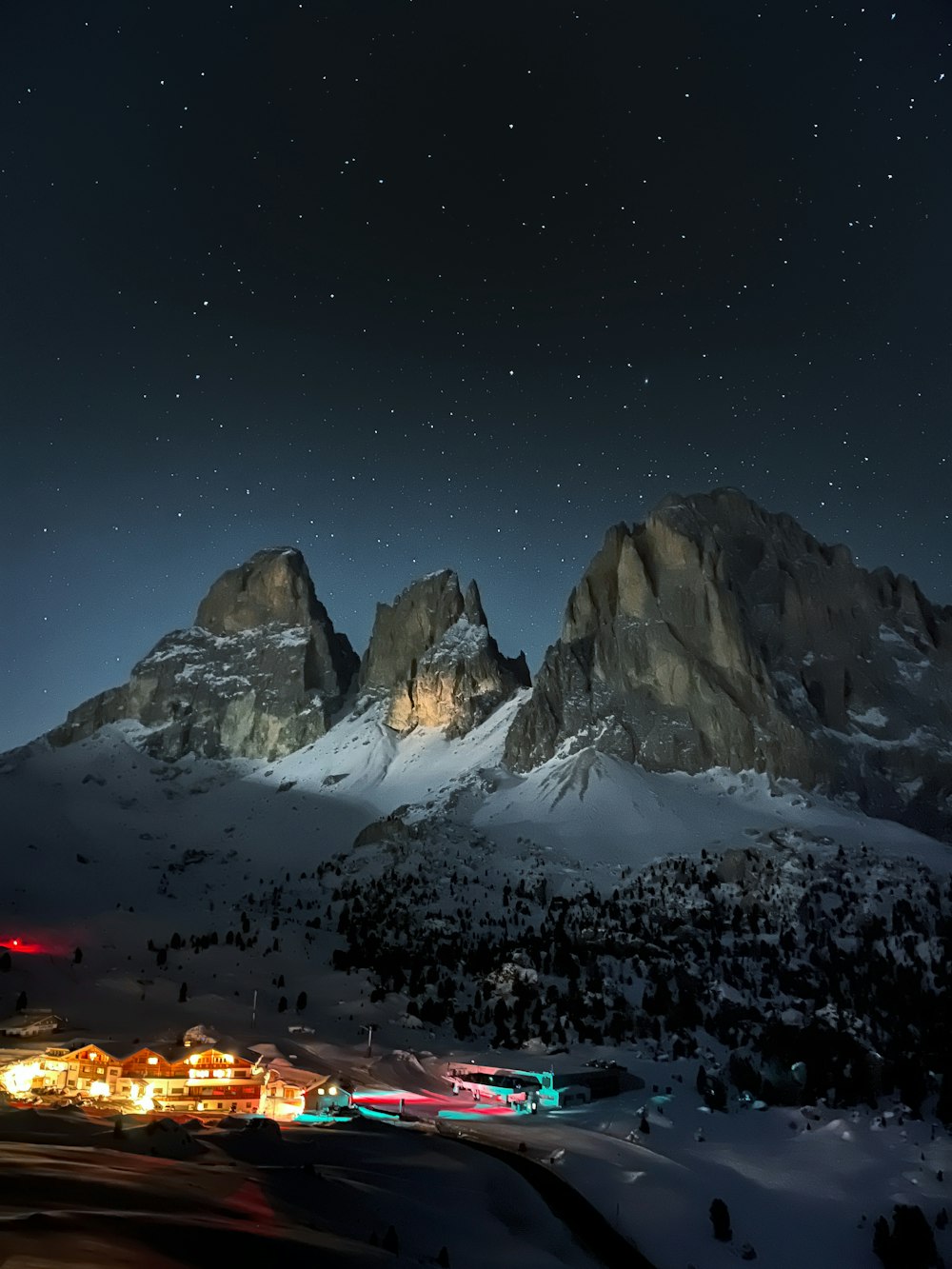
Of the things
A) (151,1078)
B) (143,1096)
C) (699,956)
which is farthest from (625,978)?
(143,1096)

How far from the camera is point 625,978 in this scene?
11775 cm

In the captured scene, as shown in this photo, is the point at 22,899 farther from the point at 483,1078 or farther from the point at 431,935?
the point at 483,1078

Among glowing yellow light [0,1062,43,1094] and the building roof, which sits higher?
the building roof

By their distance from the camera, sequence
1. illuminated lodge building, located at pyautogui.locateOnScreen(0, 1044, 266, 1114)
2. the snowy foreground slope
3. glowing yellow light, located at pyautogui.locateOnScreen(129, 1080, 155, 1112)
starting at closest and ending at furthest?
1. the snowy foreground slope
2. illuminated lodge building, located at pyautogui.locateOnScreen(0, 1044, 266, 1114)
3. glowing yellow light, located at pyautogui.locateOnScreen(129, 1080, 155, 1112)

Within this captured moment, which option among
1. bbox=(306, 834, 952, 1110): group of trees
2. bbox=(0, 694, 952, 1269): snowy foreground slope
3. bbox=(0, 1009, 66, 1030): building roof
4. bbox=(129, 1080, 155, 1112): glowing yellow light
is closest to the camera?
bbox=(0, 694, 952, 1269): snowy foreground slope

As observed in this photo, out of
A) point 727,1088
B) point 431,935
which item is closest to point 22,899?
point 431,935

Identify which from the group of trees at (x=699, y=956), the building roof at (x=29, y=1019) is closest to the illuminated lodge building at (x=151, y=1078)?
the building roof at (x=29, y=1019)

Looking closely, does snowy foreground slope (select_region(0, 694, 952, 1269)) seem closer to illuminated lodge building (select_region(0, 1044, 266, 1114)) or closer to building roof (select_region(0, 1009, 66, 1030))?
building roof (select_region(0, 1009, 66, 1030))

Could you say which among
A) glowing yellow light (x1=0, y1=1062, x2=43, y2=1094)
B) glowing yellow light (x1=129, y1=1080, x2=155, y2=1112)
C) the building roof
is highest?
the building roof

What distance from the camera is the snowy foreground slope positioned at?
5284cm

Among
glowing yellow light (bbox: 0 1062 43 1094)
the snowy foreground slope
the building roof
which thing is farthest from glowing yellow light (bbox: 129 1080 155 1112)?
the building roof

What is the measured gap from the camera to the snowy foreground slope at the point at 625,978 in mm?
52844

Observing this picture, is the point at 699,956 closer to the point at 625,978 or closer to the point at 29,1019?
the point at 625,978

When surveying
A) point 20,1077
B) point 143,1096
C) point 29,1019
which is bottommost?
point 143,1096
